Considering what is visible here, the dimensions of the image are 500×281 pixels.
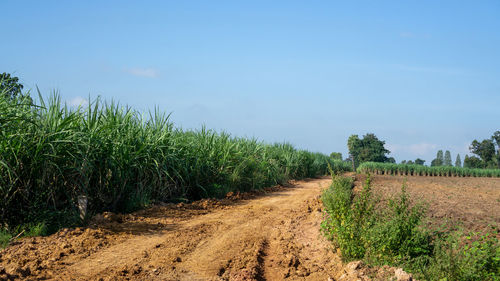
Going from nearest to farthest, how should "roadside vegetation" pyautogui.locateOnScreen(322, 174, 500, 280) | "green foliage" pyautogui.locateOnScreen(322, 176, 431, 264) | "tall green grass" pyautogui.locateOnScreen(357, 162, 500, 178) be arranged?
"roadside vegetation" pyautogui.locateOnScreen(322, 174, 500, 280) < "green foliage" pyautogui.locateOnScreen(322, 176, 431, 264) < "tall green grass" pyautogui.locateOnScreen(357, 162, 500, 178)

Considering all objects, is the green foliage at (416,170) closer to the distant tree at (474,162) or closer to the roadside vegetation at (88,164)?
the distant tree at (474,162)

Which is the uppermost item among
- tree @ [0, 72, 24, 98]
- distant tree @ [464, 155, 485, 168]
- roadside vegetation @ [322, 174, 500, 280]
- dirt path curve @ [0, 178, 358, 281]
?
distant tree @ [464, 155, 485, 168]

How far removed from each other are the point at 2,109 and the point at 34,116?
585mm

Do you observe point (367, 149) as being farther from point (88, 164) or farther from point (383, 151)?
point (88, 164)

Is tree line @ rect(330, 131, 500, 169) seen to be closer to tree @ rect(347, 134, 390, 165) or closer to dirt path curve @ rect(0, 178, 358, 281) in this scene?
tree @ rect(347, 134, 390, 165)

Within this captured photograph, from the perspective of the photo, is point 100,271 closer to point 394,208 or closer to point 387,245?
point 387,245

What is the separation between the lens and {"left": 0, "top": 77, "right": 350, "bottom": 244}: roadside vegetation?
21.2 ft

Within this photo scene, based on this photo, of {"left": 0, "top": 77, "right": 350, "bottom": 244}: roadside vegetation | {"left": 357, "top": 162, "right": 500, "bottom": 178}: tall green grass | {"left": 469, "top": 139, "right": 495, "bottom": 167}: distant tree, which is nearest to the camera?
{"left": 0, "top": 77, "right": 350, "bottom": 244}: roadside vegetation

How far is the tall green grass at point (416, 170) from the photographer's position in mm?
47125

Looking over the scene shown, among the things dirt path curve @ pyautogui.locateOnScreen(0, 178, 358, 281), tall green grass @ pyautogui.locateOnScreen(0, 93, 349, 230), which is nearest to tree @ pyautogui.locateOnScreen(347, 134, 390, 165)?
tall green grass @ pyautogui.locateOnScreen(0, 93, 349, 230)

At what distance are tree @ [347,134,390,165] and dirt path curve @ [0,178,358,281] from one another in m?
68.8

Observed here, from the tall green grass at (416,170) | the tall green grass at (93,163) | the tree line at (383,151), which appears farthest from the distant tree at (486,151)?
the tall green grass at (93,163)

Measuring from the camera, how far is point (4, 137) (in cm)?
636

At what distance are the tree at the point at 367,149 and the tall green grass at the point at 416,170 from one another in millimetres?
21163
